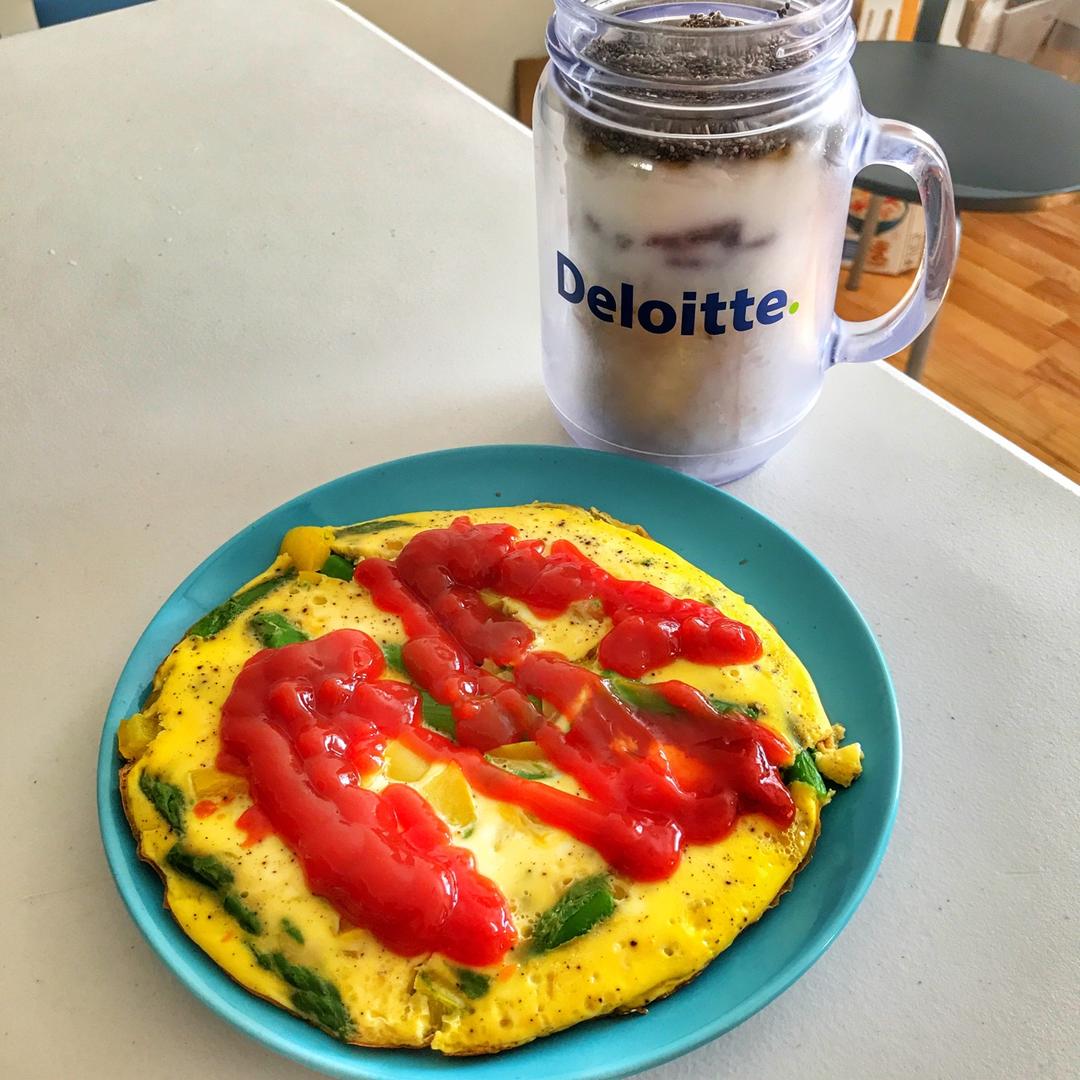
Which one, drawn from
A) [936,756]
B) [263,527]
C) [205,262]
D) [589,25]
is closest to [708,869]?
[936,756]

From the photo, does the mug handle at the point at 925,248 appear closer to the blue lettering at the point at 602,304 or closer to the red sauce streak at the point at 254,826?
the blue lettering at the point at 602,304

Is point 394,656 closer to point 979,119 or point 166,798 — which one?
point 166,798

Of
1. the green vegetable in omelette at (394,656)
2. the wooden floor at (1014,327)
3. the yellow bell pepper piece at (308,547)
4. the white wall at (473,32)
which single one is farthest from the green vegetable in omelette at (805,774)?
the white wall at (473,32)

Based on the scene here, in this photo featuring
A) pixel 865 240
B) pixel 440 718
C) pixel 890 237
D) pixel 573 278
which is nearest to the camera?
pixel 440 718

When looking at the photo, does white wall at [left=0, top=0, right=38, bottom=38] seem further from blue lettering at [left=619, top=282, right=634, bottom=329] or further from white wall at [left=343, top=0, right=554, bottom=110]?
blue lettering at [left=619, top=282, right=634, bottom=329]

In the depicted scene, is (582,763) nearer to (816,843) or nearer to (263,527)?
(816,843)

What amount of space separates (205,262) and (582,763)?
0.81 meters

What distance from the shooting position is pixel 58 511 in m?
0.94

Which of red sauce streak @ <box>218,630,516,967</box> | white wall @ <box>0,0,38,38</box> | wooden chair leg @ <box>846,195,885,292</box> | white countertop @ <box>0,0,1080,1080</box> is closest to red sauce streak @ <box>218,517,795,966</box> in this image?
red sauce streak @ <box>218,630,516,967</box>

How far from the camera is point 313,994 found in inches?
23.0

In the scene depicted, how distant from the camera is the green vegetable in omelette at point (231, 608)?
2.49ft

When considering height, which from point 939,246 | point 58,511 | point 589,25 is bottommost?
point 58,511

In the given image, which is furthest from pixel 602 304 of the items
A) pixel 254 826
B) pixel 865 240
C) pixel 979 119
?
pixel 865 240

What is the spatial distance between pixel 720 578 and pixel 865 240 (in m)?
1.67
